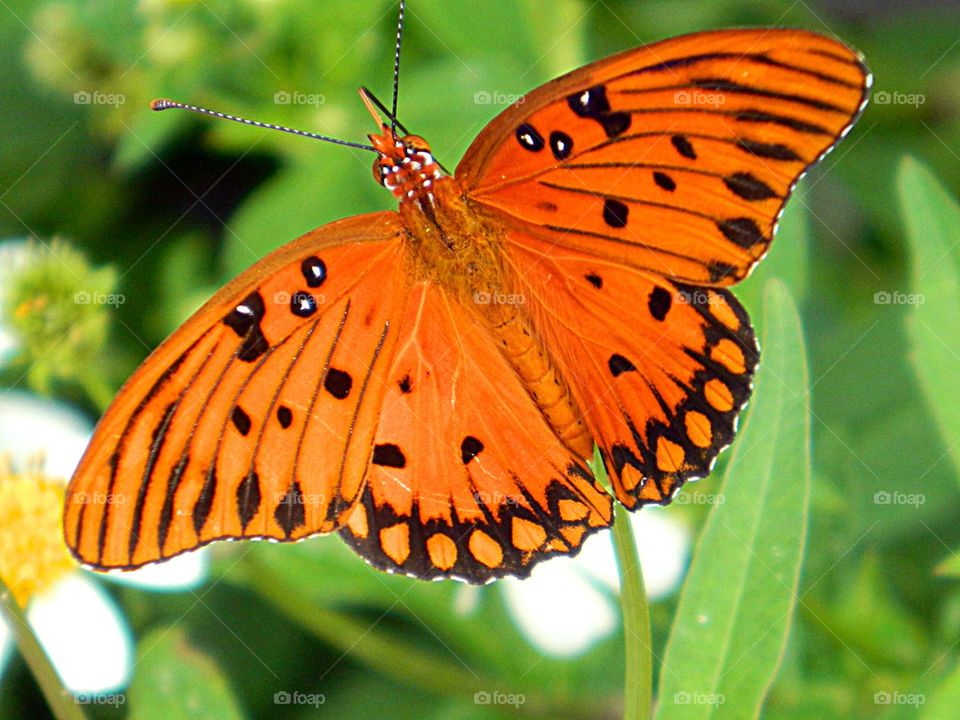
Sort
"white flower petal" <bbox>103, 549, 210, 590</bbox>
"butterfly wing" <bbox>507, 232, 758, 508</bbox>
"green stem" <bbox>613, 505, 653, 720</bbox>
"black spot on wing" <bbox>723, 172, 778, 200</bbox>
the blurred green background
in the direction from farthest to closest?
the blurred green background < "white flower petal" <bbox>103, 549, 210, 590</bbox> < "butterfly wing" <bbox>507, 232, 758, 508</bbox> < "black spot on wing" <bbox>723, 172, 778, 200</bbox> < "green stem" <bbox>613, 505, 653, 720</bbox>

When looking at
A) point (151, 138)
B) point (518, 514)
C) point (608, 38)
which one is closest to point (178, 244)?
point (151, 138)

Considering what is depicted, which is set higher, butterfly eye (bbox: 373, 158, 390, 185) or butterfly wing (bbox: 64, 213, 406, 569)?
butterfly eye (bbox: 373, 158, 390, 185)

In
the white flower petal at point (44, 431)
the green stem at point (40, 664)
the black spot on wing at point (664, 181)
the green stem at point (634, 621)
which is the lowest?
the green stem at point (634, 621)

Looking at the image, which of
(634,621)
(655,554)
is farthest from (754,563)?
(655,554)

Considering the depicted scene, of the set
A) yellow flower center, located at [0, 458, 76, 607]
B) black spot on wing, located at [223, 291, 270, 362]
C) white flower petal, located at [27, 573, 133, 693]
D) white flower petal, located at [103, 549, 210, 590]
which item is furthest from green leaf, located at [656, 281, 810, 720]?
yellow flower center, located at [0, 458, 76, 607]

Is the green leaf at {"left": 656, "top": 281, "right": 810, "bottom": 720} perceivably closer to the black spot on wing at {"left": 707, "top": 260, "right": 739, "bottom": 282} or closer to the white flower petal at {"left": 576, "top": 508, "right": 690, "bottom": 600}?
the black spot on wing at {"left": 707, "top": 260, "right": 739, "bottom": 282}

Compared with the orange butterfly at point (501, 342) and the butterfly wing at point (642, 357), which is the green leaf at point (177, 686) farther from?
the butterfly wing at point (642, 357)

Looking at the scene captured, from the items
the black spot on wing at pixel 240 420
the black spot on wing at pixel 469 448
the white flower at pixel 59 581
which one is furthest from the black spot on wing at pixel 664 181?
the white flower at pixel 59 581

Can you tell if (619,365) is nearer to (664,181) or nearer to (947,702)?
(664,181)
